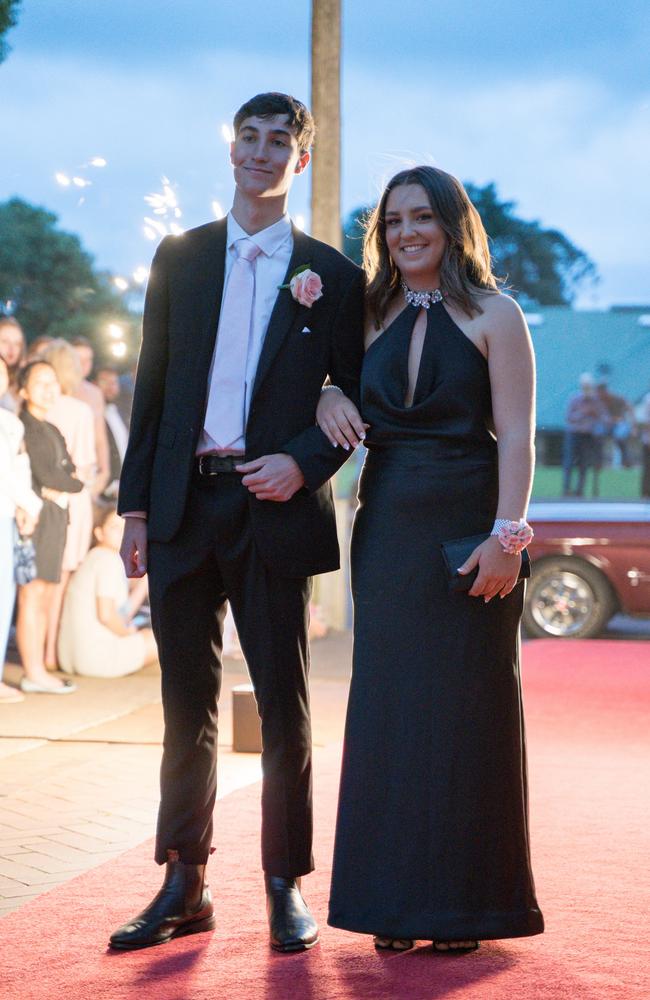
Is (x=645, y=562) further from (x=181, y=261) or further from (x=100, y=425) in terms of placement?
(x=181, y=261)

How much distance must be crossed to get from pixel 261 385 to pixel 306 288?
0.25 metres

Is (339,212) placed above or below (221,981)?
above

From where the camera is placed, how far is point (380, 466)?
3.51 meters

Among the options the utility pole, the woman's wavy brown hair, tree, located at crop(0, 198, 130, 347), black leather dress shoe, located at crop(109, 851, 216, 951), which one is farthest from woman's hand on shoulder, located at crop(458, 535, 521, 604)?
A: the utility pole

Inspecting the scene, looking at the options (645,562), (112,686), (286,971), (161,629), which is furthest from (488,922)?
(645,562)

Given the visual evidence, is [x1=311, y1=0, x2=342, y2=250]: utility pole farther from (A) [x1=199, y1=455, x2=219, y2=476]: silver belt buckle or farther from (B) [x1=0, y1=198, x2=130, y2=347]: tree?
(A) [x1=199, y1=455, x2=219, y2=476]: silver belt buckle

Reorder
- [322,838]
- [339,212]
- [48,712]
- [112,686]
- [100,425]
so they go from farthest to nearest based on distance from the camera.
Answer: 1. [339,212]
2. [100,425]
3. [112,686]
4. [48,712]
5. [322,838]

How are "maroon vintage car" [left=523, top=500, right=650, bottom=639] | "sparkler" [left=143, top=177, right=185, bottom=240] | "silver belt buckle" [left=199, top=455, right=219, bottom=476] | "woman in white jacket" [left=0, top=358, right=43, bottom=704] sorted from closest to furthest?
"silver belt buckle" [left=199, top=455, right=219, bottom=476], "woman in white jacket" [left=0, top=358, right=43, bottom=704], "sparkler" [left=143, top=177, right=185, bottom=240], "maroon vintage car" [left=523, top=500, right=650, bottom=639]

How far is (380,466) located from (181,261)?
0.70m

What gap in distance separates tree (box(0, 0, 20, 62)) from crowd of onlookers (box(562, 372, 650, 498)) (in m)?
8.11

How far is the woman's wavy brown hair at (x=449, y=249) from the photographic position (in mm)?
3438

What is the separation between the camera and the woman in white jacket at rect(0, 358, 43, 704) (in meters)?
7.08

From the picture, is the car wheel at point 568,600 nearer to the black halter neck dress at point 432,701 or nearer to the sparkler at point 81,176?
the sparkler at point 81,176

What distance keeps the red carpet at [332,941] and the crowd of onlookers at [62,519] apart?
2.58m
